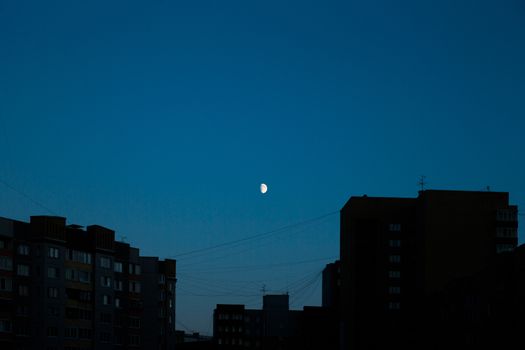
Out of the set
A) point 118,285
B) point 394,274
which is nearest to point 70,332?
point 118,285

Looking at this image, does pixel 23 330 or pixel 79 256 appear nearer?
pixel 23 330

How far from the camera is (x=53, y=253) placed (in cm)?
13675

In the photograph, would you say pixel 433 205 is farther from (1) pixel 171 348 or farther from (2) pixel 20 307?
(2) pixel 20 307

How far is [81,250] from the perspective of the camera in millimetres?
145250

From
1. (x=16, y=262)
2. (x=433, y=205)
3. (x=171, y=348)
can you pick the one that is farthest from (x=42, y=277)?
(x=433, y=205)

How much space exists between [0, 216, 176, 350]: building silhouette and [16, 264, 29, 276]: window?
5.6 inches

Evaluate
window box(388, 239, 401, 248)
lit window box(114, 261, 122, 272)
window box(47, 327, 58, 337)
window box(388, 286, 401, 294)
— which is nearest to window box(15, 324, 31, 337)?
window box(47, 327, 58, 337)

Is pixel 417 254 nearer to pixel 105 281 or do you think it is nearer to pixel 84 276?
pixel 105 281

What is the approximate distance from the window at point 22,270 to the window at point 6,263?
2.28 meters

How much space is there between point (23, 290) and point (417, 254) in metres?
84.2

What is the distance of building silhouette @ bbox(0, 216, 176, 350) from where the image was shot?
423ft

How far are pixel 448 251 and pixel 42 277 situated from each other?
80928mm

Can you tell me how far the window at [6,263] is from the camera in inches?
4946

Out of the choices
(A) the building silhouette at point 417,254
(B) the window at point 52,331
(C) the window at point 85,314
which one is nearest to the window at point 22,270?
(B) the window at point 52,331
